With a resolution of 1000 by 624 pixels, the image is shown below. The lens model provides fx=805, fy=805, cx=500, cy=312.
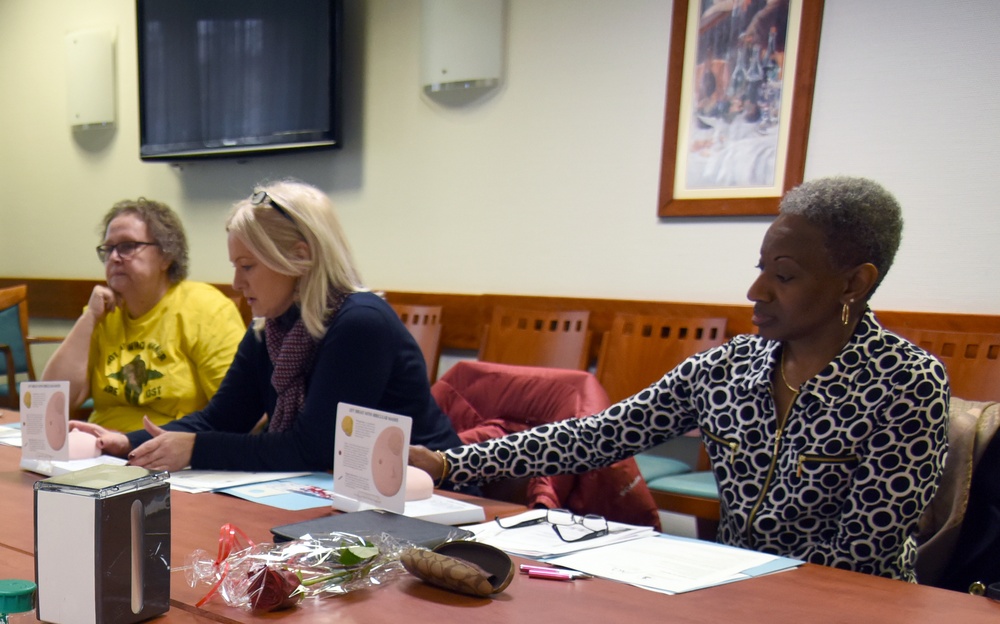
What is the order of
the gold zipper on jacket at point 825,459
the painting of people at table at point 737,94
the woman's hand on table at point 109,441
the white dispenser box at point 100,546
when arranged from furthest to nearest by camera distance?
the painting of people at table at point 737,94 < the woman's hand on table at point 109,441 < the gold zipper on jacket at point 825,459 < the white dispenser box at point 100,546

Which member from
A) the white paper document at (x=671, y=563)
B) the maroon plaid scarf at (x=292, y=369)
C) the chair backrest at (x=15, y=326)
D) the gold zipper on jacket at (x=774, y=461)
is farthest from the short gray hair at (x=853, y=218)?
the chair backrest at (x=15, y=326)

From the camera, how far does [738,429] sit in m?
1.50

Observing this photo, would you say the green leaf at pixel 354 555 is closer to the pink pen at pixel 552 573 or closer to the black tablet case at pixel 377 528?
the black tablet case at pixel 377 528

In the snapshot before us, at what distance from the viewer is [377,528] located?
1.16m

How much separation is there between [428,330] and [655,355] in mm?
1098

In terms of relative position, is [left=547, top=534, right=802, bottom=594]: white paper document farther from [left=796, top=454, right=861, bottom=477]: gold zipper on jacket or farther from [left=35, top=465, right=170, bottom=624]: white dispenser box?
[left=35, top=465, right=170, bottom=624]: white dispenser box

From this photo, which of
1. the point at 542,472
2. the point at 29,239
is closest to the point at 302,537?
the point at 542,472

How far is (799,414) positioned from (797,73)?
1863 millimetres

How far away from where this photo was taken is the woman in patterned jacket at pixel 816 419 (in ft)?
4.35

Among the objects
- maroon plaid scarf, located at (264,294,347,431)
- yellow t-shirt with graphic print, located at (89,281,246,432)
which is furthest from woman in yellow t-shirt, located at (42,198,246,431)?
maroon plaid scarf, located at (264,294,347,431)

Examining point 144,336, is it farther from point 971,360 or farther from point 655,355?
point 971,360

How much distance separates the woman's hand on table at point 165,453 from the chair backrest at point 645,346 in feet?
5.68

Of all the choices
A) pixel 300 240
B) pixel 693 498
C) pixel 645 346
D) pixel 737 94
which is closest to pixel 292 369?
pixel 300 240

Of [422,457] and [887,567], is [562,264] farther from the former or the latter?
[887,567]
